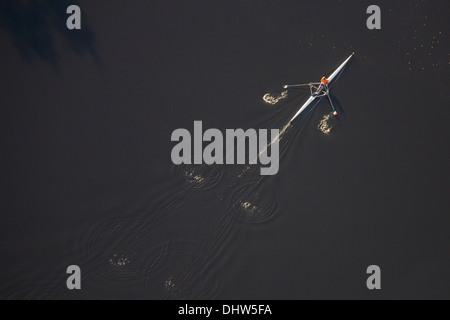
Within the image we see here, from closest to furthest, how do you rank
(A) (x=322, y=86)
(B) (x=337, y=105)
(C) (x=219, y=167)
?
(C) (x=219, y=167) < (A) (x=322, y=86) < (B) (x=337, y=105)

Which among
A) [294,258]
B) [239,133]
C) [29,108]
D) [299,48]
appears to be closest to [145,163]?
[239,133]

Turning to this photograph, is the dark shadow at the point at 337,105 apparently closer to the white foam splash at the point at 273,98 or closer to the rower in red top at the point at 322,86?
the rower in red top at the point at 322,86

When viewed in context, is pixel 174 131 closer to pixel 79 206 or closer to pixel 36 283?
pixel 79 206

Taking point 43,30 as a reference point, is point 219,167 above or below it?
below

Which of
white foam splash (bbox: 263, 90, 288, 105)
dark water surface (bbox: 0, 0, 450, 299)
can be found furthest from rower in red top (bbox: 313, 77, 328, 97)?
white foam splash (bbox: 263, 90, 288, 105)

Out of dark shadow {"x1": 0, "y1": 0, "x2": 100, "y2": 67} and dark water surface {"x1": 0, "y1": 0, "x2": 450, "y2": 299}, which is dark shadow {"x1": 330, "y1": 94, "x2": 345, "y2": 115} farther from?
dark shadow {"x1": 0, "y1": 0, "x2": 100, "y2": 67}

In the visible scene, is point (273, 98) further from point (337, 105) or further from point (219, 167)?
point (219, 167)

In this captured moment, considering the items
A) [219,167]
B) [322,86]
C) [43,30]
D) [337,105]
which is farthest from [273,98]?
[43,30]
